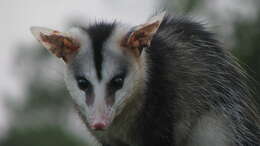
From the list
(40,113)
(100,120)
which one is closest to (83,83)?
(100,120)

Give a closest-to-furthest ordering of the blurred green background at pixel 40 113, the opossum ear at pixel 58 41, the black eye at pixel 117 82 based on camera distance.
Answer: the black eye at pixel 117 82
the opossum ear at pixel 58 41
the blurred green background at pixel 40 113

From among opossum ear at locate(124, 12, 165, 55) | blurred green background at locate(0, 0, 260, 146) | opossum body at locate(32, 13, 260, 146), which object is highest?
opossum ear at locate(124, 12, 165, 55)

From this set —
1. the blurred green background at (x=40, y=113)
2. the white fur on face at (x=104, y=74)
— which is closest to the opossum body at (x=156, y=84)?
the white fur on face at (x=104, y=74)

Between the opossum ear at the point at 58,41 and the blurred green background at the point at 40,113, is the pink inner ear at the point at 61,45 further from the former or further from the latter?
the blurred green background at the point at 40,113

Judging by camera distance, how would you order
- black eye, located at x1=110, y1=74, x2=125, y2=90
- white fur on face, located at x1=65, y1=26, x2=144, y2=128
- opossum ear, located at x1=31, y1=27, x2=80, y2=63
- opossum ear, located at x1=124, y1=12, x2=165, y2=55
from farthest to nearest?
opossum ear, located at x1=31, y1=27, x2=80, y2=63 → opossum ear, located at x1=124, y1=12, x2=165, y2=55 → black eye, located at x1=110, y1=74, x2=125, y2=90 → white fur on face, located at x1=65, y1=26, x2=144, y2=128

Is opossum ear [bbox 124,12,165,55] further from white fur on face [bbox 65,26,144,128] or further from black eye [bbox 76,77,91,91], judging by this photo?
black eye [bbox 76,77,91,91]

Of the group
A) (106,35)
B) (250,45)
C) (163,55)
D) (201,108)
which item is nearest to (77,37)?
(106,35)

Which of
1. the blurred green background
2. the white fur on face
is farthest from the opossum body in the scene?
the blurred green background

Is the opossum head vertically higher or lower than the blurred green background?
higher

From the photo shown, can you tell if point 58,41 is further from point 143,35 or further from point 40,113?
point 40,113
